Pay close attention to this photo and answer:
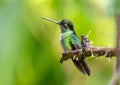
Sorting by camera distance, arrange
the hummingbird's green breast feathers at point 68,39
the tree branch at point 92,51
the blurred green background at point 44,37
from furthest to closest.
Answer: the blurred green background at point 44,37
the hummingbird's green breast feathers at point 68,39
the tree branch at point 92,51

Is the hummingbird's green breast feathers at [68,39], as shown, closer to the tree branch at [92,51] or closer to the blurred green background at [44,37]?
the tree branch at [92,51]

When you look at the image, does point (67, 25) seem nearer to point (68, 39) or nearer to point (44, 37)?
point (68, 39)

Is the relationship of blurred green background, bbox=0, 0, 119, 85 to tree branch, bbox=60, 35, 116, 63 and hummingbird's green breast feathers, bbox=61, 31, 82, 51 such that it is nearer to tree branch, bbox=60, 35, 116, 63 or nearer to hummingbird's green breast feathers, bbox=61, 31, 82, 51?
hummingbird's green breast feathers, bbox=61, 31, 82, 51

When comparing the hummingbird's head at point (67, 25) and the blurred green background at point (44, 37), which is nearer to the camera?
the hummingbird's head at point (67, 25)

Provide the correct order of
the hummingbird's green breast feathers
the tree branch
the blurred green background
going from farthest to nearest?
the blurred green background < the hummingbird's green breast feathers < the tree branch

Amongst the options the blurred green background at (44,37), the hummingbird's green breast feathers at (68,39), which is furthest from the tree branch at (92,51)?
the blurred green background at (44,37)

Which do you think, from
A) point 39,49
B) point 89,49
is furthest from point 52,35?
point 89,49

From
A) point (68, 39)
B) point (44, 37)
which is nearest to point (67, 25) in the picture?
point (68, 39)

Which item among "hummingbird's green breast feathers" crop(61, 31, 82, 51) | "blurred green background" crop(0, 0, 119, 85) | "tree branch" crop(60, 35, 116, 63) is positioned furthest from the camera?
"blurred green background" crop(0, 0, 119, 85)

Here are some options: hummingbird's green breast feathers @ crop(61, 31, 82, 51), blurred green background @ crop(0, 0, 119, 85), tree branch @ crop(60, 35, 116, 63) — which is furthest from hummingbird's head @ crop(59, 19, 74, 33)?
blurred green background @ crop(0, 0, 119, 85)
